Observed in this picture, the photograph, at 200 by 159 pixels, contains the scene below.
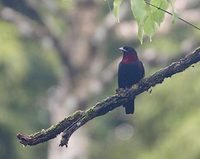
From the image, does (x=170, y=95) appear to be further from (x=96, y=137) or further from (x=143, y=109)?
(x=96, y=137)

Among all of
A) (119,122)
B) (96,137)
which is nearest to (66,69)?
(96,137)

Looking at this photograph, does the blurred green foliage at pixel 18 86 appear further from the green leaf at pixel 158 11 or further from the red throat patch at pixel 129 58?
the green leaf at pixel 158 11

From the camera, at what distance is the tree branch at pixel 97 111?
349 centimetres

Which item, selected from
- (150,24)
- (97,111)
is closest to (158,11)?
(150,24)

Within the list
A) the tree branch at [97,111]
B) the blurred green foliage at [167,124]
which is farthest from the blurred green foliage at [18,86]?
the tree branch at [97,111]

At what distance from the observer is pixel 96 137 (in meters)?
14.4

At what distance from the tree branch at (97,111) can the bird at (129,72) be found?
1.49m

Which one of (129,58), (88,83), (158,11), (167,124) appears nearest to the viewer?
(158,11)

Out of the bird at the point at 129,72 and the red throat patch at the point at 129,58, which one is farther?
the red throat patch at the point at 129,58

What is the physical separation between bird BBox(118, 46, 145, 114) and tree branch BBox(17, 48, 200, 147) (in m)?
1.49

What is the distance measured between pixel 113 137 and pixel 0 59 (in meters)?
4.80

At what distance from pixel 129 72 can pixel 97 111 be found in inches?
87.1

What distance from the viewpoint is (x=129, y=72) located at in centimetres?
576

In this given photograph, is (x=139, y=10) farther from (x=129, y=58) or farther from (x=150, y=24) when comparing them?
(x=129, y=58)
